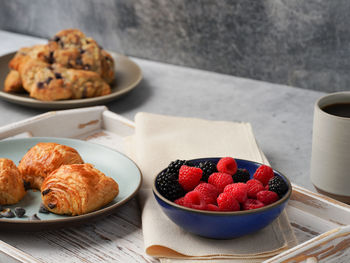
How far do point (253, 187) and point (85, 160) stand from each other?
340 mm

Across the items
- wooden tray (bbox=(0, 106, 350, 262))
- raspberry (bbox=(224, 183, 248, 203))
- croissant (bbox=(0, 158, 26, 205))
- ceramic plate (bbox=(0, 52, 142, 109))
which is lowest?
ceramic plate (bbox=(0, 52, 142, 109))

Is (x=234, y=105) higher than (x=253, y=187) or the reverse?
the reverse

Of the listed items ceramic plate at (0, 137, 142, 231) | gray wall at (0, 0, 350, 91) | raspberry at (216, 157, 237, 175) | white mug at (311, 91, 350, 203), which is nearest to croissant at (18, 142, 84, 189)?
ceramic plate at (0, 137, 142, 231)

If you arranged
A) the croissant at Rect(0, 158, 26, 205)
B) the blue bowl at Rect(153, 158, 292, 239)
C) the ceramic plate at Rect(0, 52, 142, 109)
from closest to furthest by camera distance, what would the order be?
the blue bowl at Rect(153, 158, 292, 239), the croissant at Rect(0, 158, 26, 205), the ceramic plate at Rect(0, 52, 142, 109)

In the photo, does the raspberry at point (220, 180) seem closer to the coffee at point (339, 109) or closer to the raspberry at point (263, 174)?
the raspberry at point (263, 174)

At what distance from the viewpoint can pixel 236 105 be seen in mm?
1369

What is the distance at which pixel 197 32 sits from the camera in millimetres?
1599

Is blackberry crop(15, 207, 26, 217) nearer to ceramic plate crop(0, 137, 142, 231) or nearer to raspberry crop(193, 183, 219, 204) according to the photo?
ceramic plate crop(0, 137, 142, 231)

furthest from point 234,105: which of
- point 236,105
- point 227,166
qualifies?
point 227,166

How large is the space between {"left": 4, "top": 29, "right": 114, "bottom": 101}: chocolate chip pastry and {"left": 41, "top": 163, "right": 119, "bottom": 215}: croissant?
561 mm

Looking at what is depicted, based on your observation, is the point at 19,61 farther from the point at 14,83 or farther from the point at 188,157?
the point at 188,157

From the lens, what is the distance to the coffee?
83cm

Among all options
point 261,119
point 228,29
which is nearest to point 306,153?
point 261,119

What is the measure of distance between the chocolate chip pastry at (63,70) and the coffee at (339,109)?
67 centimetres
